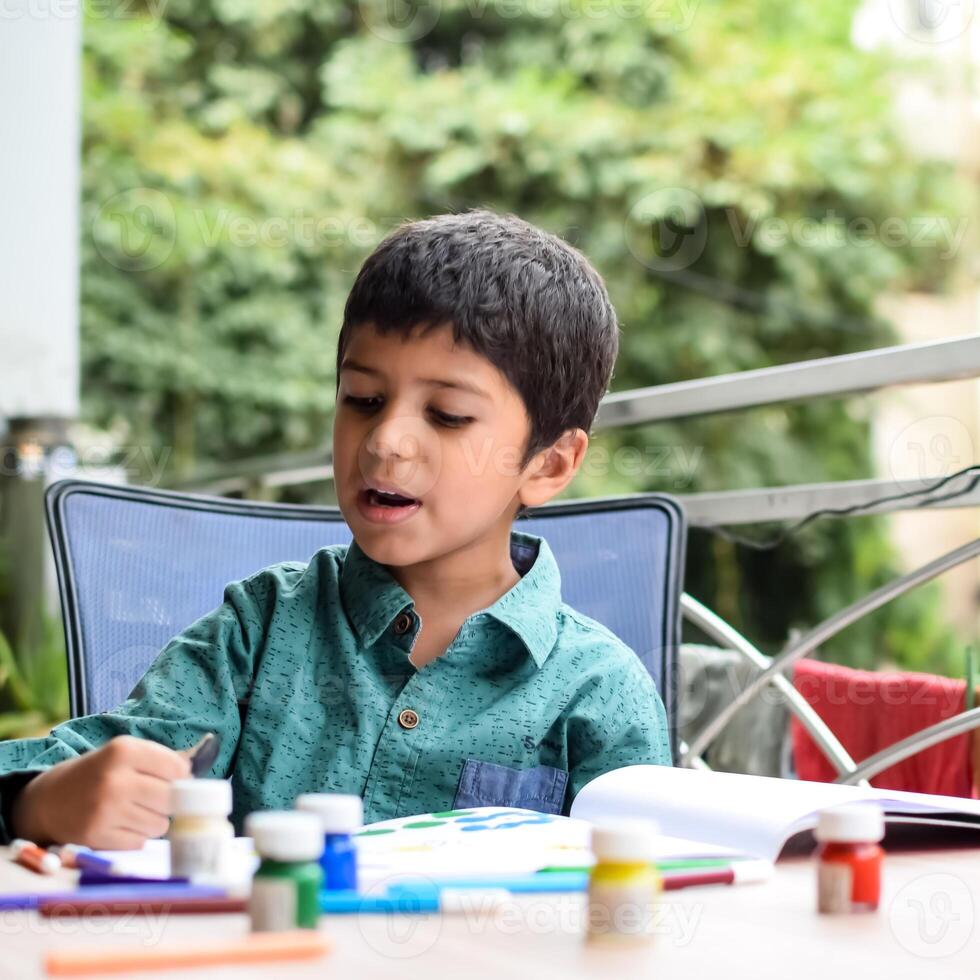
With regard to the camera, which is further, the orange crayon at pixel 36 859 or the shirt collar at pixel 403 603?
the shirt collar at pixel 403 603

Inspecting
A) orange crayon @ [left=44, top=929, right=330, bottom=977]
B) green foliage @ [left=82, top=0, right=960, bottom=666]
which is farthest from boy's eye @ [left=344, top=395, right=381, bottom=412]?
green foliage @ [left=82, top=0, right=960, bottom=666]

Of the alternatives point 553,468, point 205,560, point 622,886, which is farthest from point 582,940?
point 205,560

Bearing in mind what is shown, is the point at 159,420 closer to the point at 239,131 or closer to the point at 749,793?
the point at 239,131

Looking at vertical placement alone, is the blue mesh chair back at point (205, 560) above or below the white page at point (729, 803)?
above

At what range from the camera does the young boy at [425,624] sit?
1.03 m

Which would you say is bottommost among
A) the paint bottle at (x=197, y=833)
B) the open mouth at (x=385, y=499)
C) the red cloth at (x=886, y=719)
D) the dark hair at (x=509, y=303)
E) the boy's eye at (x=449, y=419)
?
the red cloth at (x=886, y=719)

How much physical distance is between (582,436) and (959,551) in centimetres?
40

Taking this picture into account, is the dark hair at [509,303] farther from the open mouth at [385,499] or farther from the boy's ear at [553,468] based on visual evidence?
the open mouth at [385,499]

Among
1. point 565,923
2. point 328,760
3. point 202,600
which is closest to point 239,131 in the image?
point 202,600

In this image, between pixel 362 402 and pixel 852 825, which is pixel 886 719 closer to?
pixel 362 402

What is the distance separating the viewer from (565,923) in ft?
1.77

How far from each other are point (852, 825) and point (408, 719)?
522 millimetres

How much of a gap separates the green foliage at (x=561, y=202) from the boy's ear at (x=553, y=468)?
15.4ft

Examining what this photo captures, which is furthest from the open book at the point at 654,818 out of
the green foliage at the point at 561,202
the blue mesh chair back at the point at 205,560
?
the green foliage at the point at 561,202
